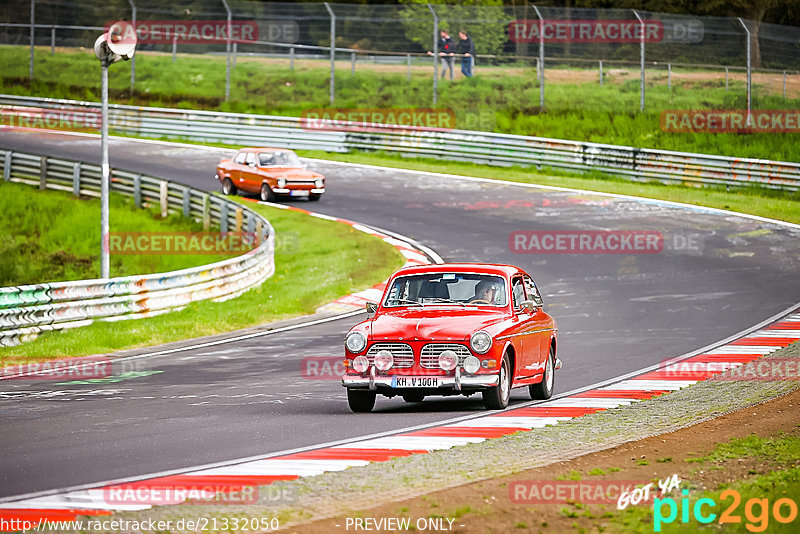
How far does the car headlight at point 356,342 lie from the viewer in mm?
11758

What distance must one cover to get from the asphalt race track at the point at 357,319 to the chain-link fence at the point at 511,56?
501 centimetres

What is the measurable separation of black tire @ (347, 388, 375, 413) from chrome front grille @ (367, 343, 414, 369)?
0.42 m

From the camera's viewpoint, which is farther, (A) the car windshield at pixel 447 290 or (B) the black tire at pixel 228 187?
(B) the black tire at pixel 228 187

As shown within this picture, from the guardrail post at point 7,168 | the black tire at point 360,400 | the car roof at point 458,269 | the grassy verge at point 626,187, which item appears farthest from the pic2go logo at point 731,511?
the guardrail post at point 7,168

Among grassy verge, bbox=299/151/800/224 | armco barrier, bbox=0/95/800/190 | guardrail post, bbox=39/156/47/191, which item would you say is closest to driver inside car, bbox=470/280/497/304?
grassy verge, bbox=299/151/800/224

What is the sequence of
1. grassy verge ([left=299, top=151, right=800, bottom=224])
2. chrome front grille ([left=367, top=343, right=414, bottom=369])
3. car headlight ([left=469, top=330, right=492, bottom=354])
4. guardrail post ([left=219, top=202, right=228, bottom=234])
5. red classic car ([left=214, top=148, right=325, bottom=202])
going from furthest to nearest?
red classic car ([left=214, top=148, right=325, bottom=202]) < grassy verge ([left=299, top=151, right=800, bottom=224]) < guardrail post ([left=219, top=202, right=228, bottom=234]) < chrome front grille ([left=367, top=343, right=414, bottom=369]) < car headlight ([left=469, top=330, right=492, bottom=354])

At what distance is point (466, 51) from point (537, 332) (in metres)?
27.3

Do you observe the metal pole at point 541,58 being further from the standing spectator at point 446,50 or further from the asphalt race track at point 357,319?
the asphalt race track at point 357,319

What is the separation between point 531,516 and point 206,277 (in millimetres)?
14801

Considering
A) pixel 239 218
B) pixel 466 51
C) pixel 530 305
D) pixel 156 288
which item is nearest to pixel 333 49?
pixel 466 51

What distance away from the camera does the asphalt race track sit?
999 centimetres

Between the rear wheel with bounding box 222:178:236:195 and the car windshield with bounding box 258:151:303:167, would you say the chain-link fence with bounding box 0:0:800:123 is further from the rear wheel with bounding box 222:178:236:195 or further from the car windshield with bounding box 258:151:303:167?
the rear wheel with bounding box 222:178:236:195

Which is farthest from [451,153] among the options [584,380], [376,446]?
[376,446]

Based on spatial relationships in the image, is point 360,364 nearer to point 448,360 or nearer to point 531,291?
point 448,360
